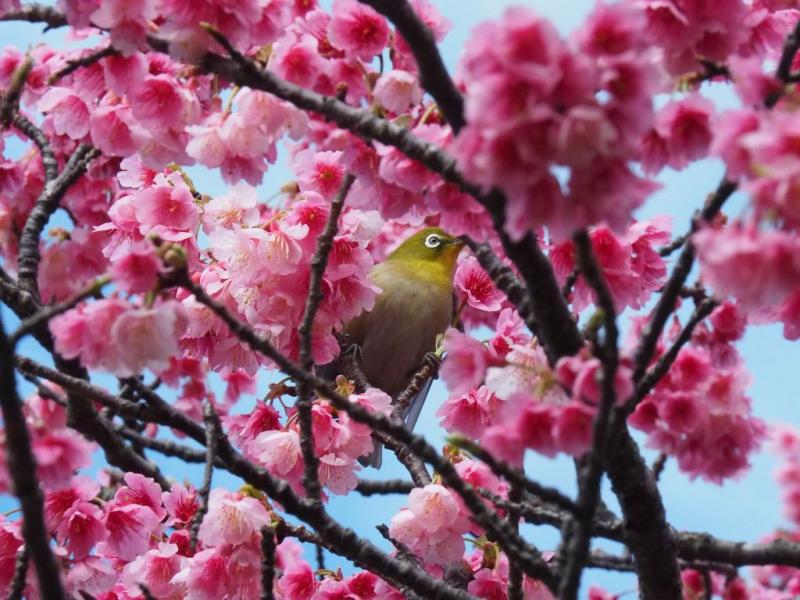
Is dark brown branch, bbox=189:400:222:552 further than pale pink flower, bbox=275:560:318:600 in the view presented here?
No

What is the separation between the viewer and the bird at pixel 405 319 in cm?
508

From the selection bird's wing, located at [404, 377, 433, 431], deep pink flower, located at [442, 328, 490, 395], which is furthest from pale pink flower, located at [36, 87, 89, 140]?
bird's wing, located at [404, 377, 433, 431]

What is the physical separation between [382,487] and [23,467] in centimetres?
186

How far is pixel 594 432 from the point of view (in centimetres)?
155

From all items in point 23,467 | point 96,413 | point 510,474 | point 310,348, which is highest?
point 96,413

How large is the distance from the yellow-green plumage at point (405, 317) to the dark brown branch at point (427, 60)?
2976 millimetres

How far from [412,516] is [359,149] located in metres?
1.30

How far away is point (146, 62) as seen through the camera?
2.50m

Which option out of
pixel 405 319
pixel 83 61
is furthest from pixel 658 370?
pixel 405 319

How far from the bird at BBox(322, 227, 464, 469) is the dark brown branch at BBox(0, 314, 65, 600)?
303 centimetres

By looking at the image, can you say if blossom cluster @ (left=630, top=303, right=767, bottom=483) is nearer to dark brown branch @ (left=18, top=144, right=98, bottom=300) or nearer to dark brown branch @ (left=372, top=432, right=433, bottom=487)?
dark brown branch @ (left=372, top=432, right=433, bottom=487)

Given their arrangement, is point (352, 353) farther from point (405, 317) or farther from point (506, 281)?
point (506, 281)

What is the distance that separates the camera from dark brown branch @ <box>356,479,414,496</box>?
349cm

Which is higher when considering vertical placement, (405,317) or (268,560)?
(405,317)
